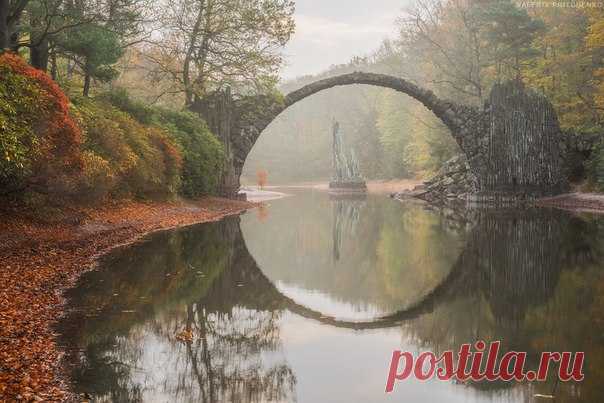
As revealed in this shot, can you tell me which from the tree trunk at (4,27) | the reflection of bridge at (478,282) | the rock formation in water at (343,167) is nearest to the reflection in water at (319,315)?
the reflection of bridge at (478,282)

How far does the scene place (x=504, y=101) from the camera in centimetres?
2991

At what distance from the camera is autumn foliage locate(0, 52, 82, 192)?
10216 millimetres

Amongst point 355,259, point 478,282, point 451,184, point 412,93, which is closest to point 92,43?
point 355,259

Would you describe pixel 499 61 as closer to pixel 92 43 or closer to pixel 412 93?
pixel 412 93

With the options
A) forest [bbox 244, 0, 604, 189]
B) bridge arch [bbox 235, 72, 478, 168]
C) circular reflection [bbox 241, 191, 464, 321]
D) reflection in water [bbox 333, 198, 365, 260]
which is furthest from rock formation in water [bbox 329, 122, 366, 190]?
circular reflection [bbox 241, 191, 464, 321]

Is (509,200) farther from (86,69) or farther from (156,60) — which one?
(86,69)

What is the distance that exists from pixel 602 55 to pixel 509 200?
9299 mm

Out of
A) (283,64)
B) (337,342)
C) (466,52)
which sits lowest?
(337,342)

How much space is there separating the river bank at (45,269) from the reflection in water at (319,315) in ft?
1.04

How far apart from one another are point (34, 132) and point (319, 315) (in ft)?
22.8

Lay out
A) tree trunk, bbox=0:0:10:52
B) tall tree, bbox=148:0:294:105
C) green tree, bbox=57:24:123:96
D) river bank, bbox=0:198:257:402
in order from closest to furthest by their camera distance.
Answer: river bank, bbox=0:198:257:402
tree trunk, bbox=0:0:10:52
green tree, bbox=57:24:123:96
tall tree, bbox=148:0:294:105

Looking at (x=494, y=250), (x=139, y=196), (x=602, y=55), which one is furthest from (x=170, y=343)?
(x=602, y=55)

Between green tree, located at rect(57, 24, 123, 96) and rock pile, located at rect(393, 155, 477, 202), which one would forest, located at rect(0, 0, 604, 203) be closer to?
green tree, located at rect(57, 24, 123, 96)

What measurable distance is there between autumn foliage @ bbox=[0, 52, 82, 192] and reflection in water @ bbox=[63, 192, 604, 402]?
84.0 inches
